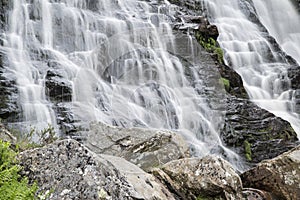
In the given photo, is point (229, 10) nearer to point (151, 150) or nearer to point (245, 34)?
point (245, 34)

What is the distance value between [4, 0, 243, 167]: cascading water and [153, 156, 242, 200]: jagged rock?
5020 mm

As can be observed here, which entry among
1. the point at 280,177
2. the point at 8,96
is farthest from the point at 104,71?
the point at 280,177

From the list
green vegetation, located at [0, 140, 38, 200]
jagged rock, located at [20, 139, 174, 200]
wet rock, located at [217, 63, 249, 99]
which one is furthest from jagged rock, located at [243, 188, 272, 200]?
wet rock, located at [217, 63, 249, 99]

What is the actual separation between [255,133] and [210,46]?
15.8 feet

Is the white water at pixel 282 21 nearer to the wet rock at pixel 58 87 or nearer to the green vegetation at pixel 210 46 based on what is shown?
the green vegetation at pixel 210 46

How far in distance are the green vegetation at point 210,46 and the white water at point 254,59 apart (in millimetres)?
1004

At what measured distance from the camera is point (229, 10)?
20234 millimetres

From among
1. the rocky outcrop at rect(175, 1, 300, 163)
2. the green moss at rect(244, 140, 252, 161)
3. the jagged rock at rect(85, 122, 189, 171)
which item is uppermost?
the jagged rock at rect(85, 122, 189, 171)

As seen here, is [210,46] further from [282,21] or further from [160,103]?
[282,21]

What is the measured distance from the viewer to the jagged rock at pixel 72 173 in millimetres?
2643

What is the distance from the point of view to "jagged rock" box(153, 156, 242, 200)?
14.6 feet

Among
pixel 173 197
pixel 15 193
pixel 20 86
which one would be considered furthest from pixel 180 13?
pixel 15 193

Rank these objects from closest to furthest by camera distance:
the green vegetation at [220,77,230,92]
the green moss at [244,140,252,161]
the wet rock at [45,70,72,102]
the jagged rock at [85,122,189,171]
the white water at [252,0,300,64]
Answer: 1. the jagged rock at [85,122,189,171]
2. the wet rock at [45,70,72,102]
3. the green moss at [244,140,252,161]
4. the green vegetation at [220,77,230,92]
5. the white water at [252,0,300,64]

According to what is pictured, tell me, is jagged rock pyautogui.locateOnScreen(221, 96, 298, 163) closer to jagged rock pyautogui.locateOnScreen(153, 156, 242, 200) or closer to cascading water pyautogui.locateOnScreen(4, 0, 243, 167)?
cascading water pyautogui.locateOnScreen(4, 0, 243, 167)
